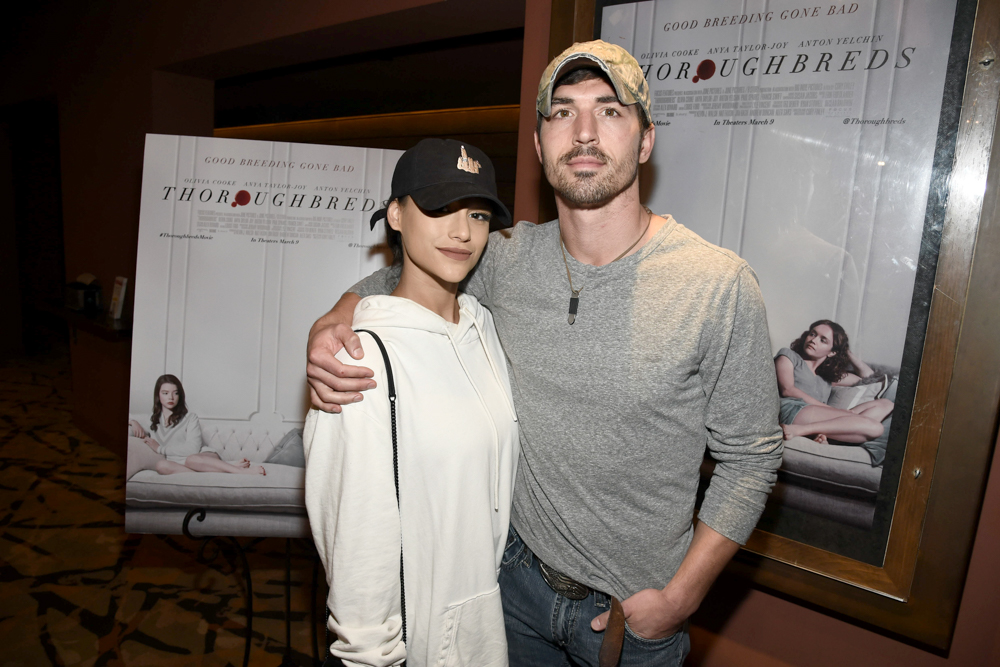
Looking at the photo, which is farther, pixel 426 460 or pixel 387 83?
pixel 387 83

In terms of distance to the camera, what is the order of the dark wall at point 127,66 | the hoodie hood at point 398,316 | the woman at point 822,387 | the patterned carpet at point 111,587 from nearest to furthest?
the hoodie hood at point 398,316
the woman at point 822,387
the patterned carpet at point 111,587
the dark wall at point 127,66

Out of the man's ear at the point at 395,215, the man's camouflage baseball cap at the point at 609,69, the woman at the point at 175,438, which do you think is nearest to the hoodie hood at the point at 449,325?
the man's ear at the point at 395,215

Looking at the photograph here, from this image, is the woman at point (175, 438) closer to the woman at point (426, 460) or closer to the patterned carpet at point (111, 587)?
the patterned carpet at point (111, 587)

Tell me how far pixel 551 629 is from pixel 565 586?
11 centimetres

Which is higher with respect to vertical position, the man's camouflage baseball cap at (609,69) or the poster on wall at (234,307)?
the man's camouflage baseball cap at (609,69)

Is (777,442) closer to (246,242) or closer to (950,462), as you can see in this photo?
(950,462)

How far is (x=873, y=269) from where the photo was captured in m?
1.43

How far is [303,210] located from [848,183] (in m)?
1.67

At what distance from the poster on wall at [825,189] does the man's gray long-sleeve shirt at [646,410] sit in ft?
1.34

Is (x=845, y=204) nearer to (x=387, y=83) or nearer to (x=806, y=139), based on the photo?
(x=806, y=139)

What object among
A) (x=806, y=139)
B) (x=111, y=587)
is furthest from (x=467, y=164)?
(x=111, y=587)

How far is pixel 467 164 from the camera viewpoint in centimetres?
124

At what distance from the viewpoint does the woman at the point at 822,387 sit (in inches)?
58.2

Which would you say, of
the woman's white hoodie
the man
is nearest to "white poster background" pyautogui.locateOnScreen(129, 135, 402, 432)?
the man
